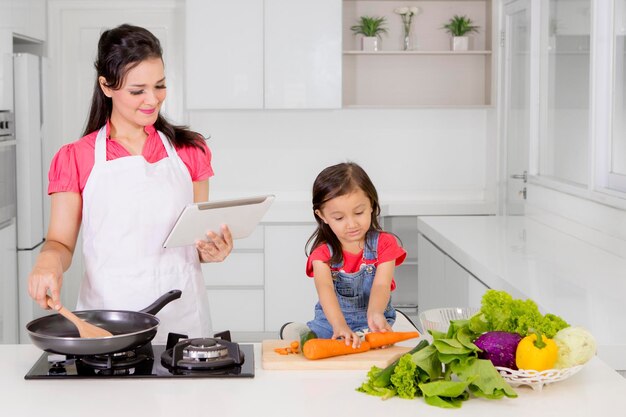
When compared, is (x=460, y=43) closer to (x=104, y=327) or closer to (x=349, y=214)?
(x=349, y=214)

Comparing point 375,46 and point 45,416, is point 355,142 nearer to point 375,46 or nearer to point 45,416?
point 375,46

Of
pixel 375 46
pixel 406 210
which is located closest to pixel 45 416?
pixel 406 210

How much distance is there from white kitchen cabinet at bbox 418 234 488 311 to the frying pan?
155 cm

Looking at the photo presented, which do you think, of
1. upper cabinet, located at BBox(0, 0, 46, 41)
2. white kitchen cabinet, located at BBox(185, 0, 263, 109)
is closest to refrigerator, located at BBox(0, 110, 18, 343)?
upper cabinet, located at BBox(0, 0, 46, 41)

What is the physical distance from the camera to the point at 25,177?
15.4ft

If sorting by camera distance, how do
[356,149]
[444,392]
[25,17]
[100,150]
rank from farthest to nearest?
[356,149] < [25,17] < [100,150] < [444,392]

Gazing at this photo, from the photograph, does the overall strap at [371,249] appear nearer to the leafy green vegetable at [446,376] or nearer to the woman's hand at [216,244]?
the woman's hand at [216,244]

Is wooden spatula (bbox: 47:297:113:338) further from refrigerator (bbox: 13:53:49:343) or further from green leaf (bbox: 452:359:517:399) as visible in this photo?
refrigerator (bbox: 13:53:49:343)

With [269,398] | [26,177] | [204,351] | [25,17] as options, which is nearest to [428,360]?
[269,398]

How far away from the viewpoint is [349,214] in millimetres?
2334

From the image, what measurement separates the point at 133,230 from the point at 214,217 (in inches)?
14.6

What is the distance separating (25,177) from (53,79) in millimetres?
1176

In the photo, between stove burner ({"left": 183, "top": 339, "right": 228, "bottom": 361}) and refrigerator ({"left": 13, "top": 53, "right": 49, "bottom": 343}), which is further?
refrigerator ({"left": 13, "top": 53, "right": 49, "bottom": 343})

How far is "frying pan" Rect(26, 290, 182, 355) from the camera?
5.78ft
